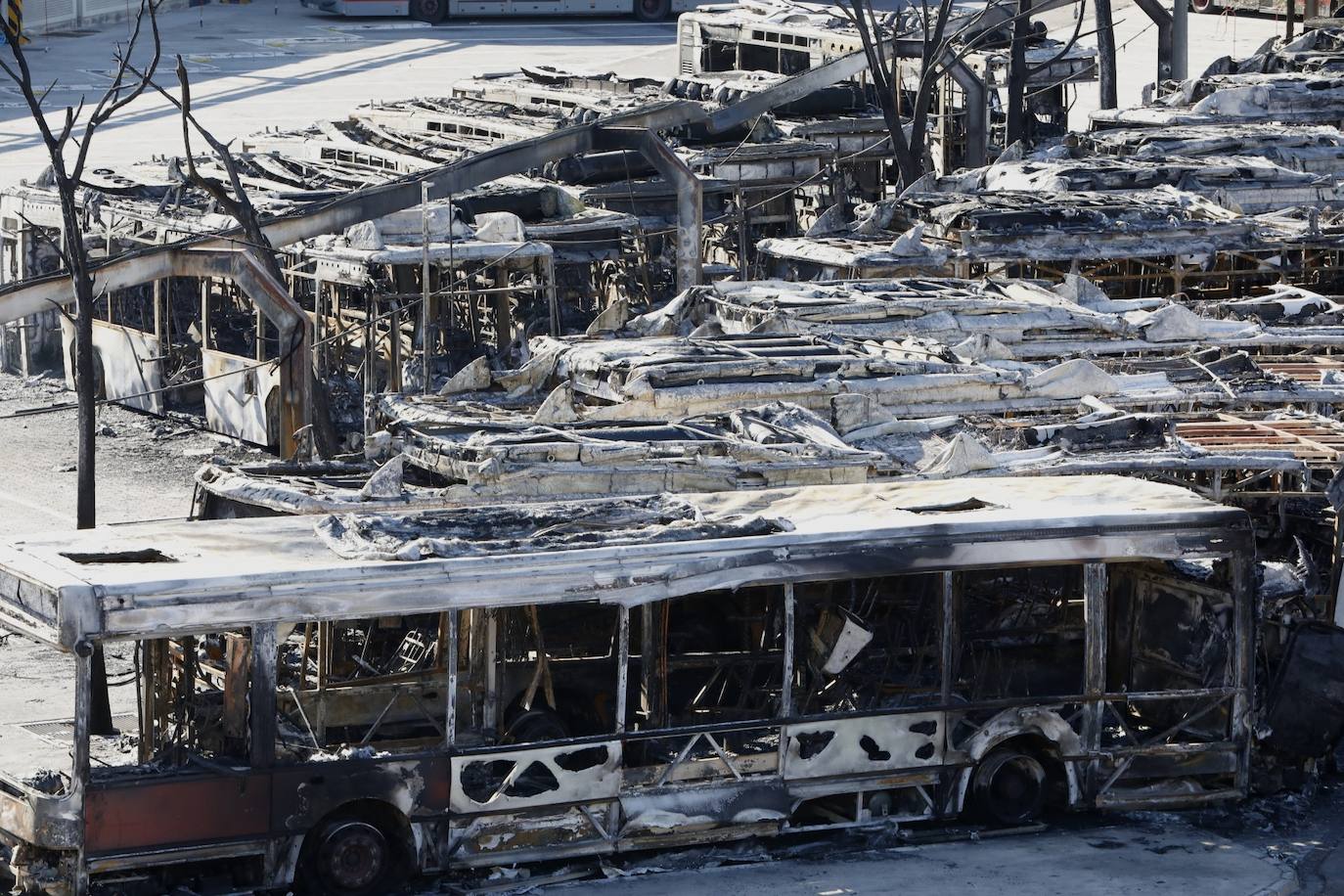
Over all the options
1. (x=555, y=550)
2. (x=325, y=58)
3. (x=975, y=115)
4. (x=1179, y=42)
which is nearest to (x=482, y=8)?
(x=325, y=58)

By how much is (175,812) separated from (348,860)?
3.37 ft

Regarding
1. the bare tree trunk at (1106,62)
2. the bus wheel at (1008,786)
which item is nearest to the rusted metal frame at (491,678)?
the bus wheel at (1008,786)

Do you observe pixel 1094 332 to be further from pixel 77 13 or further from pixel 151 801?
pixel 77 13

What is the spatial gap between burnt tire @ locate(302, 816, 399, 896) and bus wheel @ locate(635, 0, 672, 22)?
45.4m

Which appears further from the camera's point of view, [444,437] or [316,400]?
[316,400]

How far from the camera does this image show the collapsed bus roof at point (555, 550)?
11.6 m

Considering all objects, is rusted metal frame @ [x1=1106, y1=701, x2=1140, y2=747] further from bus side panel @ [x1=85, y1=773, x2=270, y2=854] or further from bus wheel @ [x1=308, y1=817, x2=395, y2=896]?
bus side panel @ [x1=85, y1=773, x2=270, y2=854]

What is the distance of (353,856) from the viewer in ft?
39.7

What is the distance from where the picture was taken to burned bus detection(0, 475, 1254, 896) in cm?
1172

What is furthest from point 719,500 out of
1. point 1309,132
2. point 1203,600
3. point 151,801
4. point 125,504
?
point 1309,132

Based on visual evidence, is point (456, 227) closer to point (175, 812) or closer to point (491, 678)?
point (491, 678)

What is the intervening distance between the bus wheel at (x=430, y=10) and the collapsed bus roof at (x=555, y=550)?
4258cm

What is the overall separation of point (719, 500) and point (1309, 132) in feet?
66.9

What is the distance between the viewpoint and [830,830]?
13547 mm
